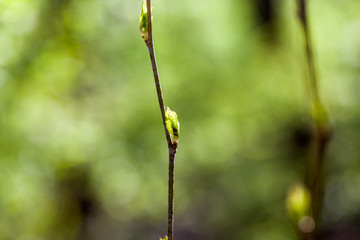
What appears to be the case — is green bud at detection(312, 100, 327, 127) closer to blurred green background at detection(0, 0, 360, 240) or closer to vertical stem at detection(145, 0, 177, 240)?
vertical stem at detection(145, 0, 177, 240)

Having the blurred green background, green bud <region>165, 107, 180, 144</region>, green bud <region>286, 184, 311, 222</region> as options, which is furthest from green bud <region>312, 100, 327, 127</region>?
the blurred green background

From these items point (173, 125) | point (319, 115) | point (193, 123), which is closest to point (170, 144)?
point (173, 125)

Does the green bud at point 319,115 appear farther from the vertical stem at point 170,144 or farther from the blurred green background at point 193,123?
the blurred green background at point 193,123

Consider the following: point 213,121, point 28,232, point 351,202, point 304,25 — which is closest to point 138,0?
point 213,121

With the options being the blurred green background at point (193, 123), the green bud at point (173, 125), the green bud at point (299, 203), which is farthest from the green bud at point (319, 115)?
the blurred green background at point (193, 123)

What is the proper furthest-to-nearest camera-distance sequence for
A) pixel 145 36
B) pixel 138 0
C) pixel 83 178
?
pixel 83 178
pixel 138 0
pixel 145 36

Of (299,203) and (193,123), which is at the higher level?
(193,123)

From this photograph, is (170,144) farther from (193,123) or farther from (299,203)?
(193,123)

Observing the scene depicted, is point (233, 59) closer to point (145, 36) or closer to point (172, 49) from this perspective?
point (172, 49)
